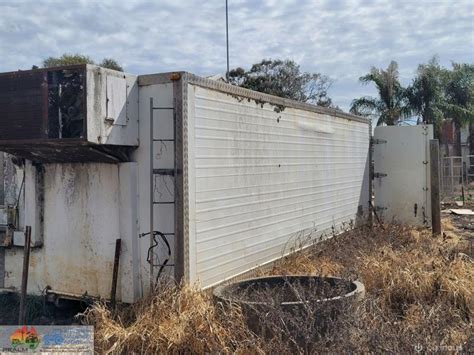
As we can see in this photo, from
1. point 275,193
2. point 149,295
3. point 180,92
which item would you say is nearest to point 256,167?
point 275,193

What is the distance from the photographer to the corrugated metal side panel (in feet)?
18.3

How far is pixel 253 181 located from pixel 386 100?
22.0 m

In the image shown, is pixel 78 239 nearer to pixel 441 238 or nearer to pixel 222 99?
pixel 222 99

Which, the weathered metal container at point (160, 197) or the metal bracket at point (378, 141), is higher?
the metal bracket at point (378, 141)

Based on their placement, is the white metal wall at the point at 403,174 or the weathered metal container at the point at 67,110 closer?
the weathered metal container at the point at 67,110

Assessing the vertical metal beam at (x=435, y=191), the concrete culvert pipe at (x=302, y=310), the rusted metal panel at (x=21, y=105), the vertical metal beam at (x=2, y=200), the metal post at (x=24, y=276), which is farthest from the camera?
the vertical metal beam at (x=435, y=191)

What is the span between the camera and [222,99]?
6047mm

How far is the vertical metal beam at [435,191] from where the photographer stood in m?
11.1

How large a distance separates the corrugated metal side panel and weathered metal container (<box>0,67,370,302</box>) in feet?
0.07

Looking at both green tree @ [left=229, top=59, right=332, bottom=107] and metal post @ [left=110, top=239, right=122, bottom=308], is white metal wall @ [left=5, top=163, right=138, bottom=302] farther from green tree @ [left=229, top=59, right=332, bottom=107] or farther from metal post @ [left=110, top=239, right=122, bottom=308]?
green tree @ [left=229, top=59, right=332, bottom=107]

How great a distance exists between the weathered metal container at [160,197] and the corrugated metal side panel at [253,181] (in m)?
0.02

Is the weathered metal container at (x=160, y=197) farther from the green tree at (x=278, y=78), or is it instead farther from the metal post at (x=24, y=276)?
the green tree at (x=278, y=78)

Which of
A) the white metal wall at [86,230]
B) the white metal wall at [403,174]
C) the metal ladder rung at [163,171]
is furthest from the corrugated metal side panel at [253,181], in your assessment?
the white metal wall at [403,174]

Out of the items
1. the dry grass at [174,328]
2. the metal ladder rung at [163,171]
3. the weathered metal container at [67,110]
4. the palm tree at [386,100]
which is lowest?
the dry grass at [174,328]
